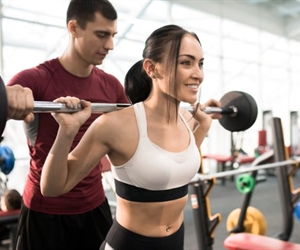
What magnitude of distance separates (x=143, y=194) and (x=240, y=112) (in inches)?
34.3

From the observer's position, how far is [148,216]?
1018 millimetres

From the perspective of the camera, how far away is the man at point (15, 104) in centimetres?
70

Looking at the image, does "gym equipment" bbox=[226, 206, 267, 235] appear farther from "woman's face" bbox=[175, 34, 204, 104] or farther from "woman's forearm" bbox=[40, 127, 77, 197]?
"woman's forearm" bbox=[40, 127, 77, 197]

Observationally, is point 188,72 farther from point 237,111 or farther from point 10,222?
point 10,222

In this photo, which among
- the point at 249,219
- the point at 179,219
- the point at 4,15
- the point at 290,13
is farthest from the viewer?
the point at 290,13

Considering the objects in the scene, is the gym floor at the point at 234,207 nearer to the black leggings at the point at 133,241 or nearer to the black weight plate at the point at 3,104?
the black leggings at the point at 133,241


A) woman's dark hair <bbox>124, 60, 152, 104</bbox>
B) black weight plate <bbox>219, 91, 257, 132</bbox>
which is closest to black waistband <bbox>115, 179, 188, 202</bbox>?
woman's dark hair <bbox>124, 60, 152, 104</bbox>

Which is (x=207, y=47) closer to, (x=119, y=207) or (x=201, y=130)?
(x=201, y=130)

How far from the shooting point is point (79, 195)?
126 cm

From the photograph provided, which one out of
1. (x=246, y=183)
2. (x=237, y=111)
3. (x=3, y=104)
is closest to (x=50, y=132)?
(x=3, y=104)

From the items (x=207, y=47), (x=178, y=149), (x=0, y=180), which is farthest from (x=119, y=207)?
(x=207, y=47)

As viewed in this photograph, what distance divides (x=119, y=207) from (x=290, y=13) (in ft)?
24.6

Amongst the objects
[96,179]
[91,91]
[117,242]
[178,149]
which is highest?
[91,91]

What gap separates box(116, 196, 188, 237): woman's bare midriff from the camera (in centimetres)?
101
